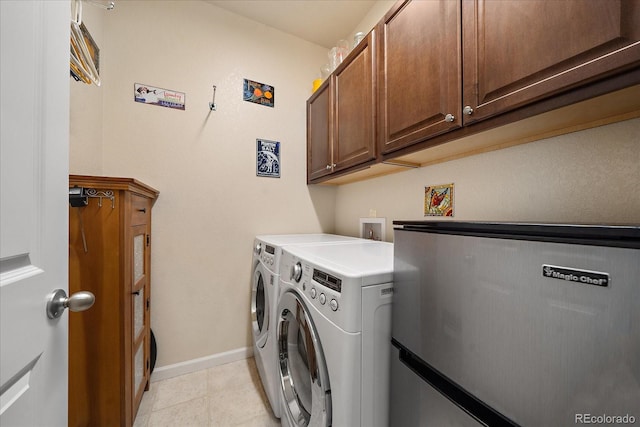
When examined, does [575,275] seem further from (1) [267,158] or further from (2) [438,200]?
(1) [267,158]

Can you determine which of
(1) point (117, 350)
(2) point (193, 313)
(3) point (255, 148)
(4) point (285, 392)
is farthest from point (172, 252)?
(4) point (285, 392)

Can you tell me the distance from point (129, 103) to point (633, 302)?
2.41m

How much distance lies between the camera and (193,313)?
6.13 ft

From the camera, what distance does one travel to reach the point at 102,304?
1.13 metres

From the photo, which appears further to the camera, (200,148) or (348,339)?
(200,148)

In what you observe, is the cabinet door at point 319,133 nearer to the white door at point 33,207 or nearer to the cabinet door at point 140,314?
the cabinet door at point 140,314

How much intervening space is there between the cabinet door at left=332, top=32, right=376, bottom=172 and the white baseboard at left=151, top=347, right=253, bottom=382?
5.59ft

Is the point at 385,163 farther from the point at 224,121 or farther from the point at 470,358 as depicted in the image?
the point at 224,121

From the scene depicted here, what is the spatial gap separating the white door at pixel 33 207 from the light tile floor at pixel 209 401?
1097 millimetres

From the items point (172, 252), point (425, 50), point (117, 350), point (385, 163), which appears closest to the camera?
point (425, 50)

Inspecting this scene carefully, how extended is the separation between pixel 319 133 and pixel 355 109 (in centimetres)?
53

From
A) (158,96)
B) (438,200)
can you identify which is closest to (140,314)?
(158,96)

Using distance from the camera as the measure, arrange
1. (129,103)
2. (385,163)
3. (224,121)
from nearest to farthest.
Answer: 1. (385,163)
2. (129,103)
3. (224,121)

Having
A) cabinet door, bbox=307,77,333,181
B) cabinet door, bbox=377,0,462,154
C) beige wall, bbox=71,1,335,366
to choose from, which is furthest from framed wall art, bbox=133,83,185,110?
cabinet door, bbox=377,0,462,154
